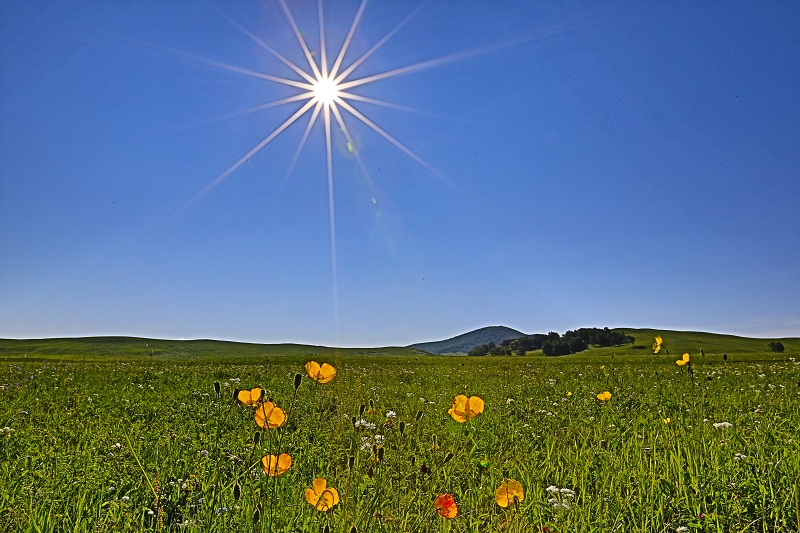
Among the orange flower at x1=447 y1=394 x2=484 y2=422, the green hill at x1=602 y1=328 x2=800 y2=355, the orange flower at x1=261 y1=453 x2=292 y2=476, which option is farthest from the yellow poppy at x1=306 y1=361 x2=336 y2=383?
the green hill at x1=602 y1=328 x2=800 y2=355

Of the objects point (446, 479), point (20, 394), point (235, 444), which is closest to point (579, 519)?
point (446, 479)

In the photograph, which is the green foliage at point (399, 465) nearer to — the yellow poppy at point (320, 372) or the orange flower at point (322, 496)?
the orange flower at point (322, 496)

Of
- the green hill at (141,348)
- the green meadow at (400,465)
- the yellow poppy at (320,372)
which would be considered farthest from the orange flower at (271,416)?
the green hill at (141,348)

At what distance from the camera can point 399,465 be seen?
11.9 feet

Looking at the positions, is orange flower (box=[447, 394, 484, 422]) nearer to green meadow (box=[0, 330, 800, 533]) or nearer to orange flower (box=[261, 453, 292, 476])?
green meadow (box=[0, 330, 800, 533])

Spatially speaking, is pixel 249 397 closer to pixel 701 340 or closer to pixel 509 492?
pixel 509 492

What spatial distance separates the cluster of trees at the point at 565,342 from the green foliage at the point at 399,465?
308 feet

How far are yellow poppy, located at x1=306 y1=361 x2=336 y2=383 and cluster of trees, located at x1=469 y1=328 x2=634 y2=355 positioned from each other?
97.6 meters

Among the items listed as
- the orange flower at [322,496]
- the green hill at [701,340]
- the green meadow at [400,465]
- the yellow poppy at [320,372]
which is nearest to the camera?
the orange flower at [322,496]

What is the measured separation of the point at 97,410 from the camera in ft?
19.7

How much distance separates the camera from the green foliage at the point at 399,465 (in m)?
2.40

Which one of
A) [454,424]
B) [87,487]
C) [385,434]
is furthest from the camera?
[454,424]

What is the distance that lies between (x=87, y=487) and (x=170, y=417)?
2.81 metres

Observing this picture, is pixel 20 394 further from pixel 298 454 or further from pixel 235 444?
pixel 298 454
